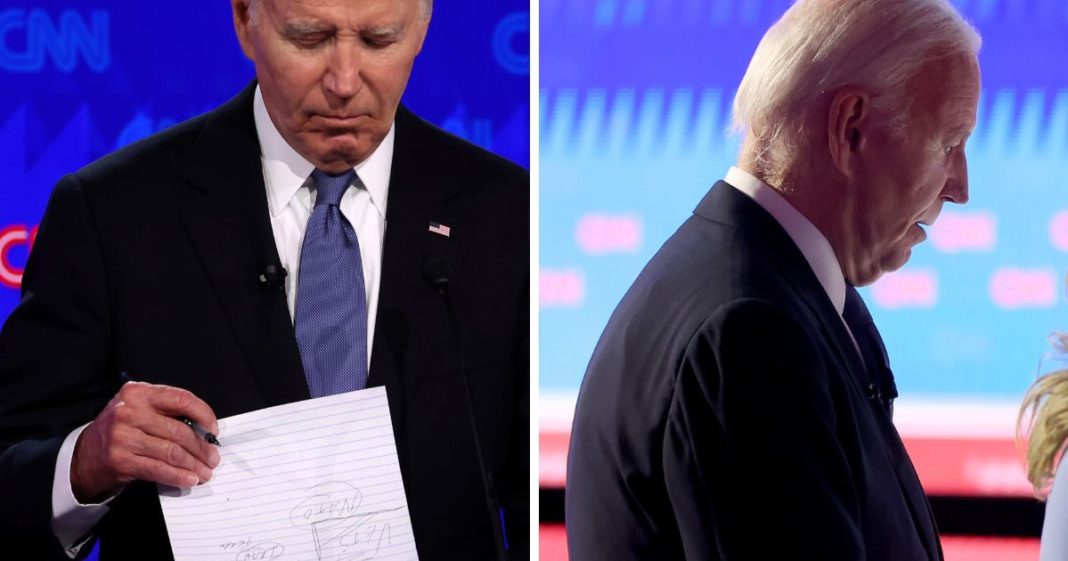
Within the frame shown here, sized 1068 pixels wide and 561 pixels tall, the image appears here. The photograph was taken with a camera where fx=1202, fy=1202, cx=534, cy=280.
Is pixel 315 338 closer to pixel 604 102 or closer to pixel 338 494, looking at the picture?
pixel 338 494

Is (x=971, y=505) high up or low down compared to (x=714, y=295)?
down

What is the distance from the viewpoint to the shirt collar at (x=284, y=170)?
198 centimetres

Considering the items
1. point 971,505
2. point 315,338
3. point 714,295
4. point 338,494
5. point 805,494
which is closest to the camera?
point 805,494

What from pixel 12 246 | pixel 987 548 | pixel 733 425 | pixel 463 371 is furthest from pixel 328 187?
pixel 987 548

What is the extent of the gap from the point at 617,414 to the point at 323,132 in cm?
66

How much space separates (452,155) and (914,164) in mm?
772

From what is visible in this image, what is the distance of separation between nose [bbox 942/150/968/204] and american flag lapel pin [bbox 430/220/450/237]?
2.71 feet

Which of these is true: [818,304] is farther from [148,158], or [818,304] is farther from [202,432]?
[148,158]

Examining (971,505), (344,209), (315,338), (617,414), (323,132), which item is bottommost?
(971,505)

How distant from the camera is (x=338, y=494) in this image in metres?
1.81

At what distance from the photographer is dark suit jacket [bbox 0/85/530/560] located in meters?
1.84

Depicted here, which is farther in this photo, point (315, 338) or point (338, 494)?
point (315, 338)

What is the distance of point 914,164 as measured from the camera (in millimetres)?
1903

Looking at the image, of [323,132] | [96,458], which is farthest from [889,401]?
[96,458]
